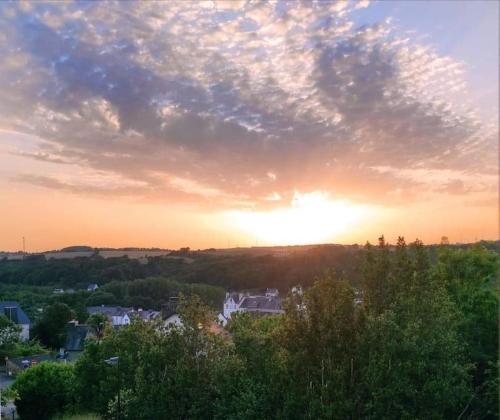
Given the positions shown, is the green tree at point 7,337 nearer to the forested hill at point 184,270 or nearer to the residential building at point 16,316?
the residential building at point 16,316

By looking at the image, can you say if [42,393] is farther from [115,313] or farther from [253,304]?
[253,304]

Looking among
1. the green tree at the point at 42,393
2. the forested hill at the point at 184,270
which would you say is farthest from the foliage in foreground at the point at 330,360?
the forested hill at the point at 184,270

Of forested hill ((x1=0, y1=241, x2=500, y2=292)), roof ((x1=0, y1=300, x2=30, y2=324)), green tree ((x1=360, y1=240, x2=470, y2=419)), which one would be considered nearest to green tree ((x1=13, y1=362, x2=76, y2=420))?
green tree ((x1=360, y1=240, x2=470, y2=419))

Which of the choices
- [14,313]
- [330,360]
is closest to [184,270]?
[14,313]

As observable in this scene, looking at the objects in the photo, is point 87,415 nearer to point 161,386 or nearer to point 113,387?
point 113,387

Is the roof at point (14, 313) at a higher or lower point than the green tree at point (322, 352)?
lower

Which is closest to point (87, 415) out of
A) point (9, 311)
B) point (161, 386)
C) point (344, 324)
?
point (161, 386)

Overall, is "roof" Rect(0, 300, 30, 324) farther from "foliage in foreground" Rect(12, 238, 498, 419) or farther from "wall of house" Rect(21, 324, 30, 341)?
"foliage in foreground" Rect(12, 238, 498, 419)
